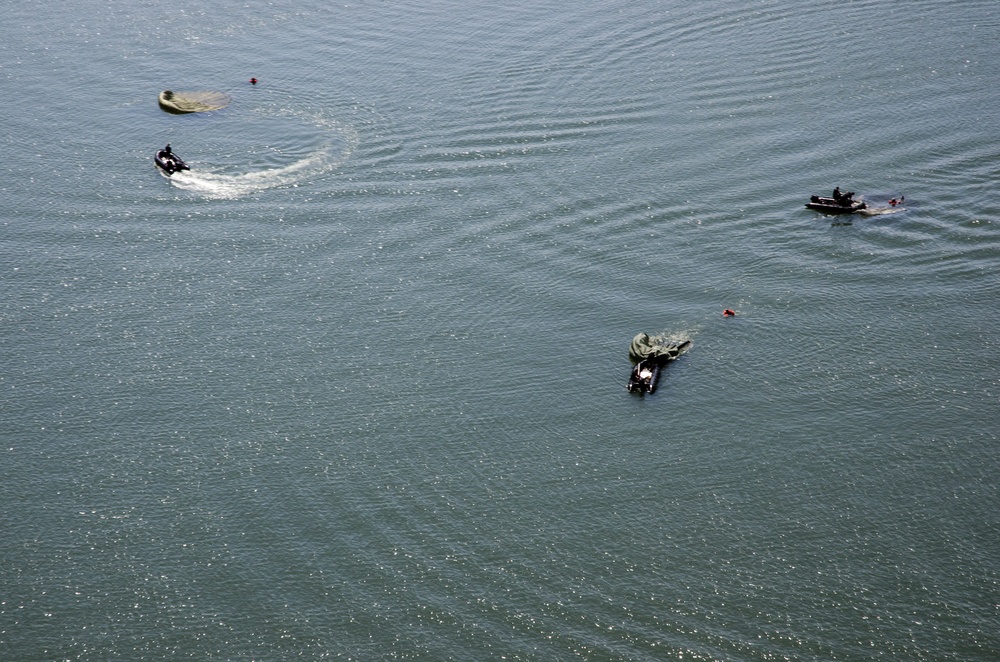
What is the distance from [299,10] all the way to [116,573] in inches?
1737

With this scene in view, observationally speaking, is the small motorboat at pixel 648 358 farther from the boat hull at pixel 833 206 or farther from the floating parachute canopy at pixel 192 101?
the floating parachute canopy at pixel 192 101

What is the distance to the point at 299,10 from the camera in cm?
6359

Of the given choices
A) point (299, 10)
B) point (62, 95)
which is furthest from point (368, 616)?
point (299, 10)

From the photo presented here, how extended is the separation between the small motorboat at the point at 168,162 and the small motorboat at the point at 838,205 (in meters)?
28.0

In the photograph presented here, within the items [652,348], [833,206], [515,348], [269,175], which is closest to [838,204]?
[833,206]

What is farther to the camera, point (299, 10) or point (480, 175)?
point (299, 10)

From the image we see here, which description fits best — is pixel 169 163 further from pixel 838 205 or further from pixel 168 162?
pixel 838 205

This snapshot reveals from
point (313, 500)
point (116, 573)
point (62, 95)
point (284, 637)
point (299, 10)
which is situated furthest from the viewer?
point (299, 10)

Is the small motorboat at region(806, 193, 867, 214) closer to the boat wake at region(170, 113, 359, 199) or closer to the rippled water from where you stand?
the rippled water

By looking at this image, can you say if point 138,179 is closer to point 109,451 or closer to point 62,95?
point 62,95

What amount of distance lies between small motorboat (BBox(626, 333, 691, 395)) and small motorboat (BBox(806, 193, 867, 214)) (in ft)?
33.3

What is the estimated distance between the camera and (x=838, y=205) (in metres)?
40.8

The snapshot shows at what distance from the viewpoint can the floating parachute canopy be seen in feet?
173

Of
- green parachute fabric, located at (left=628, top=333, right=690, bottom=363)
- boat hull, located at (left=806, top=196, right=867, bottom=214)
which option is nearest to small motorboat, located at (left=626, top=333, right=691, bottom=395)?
green parachute fabric, located at (left=628, top=333, right=690, bottom=363)
